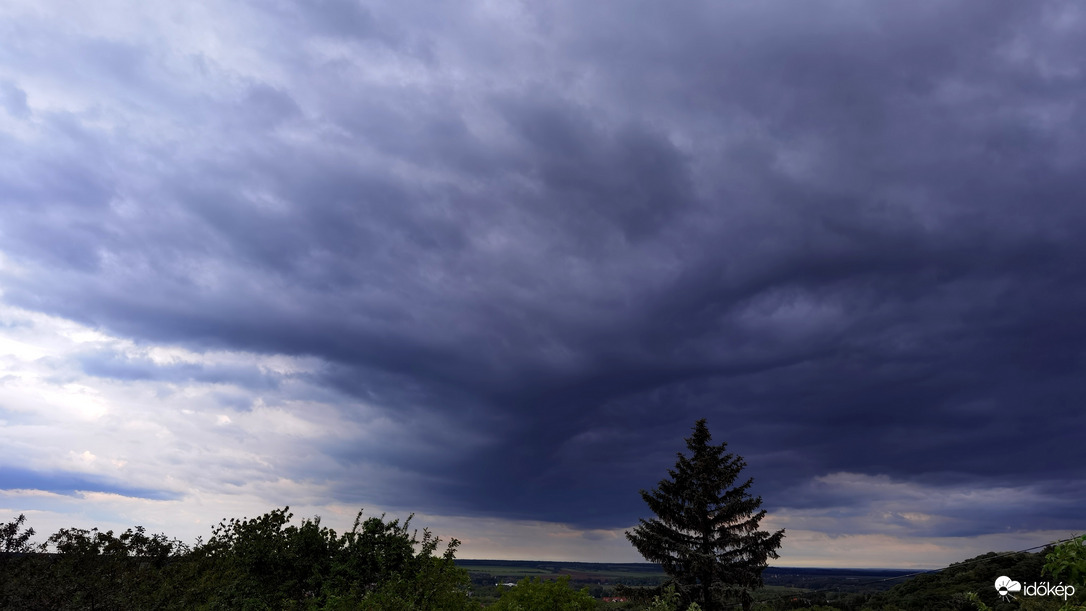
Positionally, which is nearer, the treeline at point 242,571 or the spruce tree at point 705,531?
the treeline at point 242,571

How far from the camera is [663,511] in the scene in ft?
142

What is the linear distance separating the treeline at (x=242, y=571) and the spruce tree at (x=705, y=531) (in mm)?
20813

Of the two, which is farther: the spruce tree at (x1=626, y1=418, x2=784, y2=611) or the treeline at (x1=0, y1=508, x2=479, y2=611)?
the spruce tree at (x1=626, y1=418, x2=784, y2=611)

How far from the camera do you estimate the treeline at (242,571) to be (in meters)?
21.0

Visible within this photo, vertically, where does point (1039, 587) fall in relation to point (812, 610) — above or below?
above

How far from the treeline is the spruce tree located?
20813 millimetres

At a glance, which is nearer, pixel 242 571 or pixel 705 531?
pixel 242 571

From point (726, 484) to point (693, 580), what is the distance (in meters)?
6.99

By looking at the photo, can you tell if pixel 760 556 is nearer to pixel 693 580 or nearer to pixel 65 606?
pixel 693 580

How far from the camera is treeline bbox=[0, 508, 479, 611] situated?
2097 centimetres

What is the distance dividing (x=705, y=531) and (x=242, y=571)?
2978cm

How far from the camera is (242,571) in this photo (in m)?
27.3

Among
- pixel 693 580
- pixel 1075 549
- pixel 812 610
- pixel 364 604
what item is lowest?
pixel 812 610

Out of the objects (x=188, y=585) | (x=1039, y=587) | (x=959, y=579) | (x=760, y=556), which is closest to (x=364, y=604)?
(x=188, y=585)
